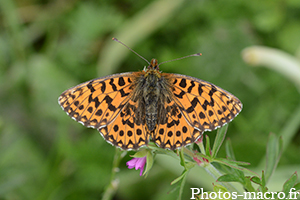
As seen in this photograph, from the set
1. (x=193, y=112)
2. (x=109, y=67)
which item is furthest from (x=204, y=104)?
(x=109, y=67)

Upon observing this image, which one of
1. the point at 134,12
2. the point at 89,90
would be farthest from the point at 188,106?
the point at 134,12

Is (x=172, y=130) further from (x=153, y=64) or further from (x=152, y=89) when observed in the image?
(x=153, y=64)

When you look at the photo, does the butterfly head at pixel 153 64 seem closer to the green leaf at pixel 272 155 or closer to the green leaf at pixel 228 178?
the green leaf at pixel 228 178

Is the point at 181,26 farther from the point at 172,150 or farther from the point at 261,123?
the point at 172,150

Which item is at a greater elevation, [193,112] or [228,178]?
[193,112]

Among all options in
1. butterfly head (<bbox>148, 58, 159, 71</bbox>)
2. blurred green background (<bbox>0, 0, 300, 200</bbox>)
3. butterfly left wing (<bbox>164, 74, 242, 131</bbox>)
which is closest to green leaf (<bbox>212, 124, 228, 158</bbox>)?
butterfly left wing (<bbox>164, 74, 242, 131</bbox>)

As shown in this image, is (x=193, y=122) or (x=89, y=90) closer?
(x=193, y=122)
